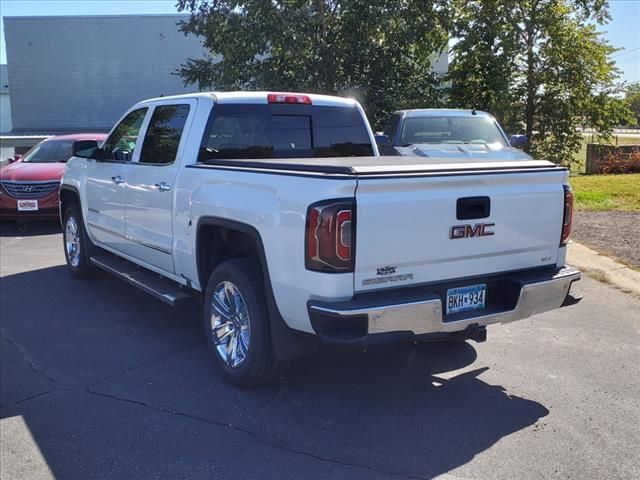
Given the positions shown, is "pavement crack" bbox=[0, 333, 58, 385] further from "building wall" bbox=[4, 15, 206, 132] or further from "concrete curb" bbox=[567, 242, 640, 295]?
"building wall" bbox=[4, 15, 206, 132]

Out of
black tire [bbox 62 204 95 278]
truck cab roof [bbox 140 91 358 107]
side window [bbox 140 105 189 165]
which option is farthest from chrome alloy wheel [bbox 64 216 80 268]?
truck cab roof [bbox 140 91 358 107]

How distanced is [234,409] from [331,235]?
4.73ft

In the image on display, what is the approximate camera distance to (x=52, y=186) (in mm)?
11484

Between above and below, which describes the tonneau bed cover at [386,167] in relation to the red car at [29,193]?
above

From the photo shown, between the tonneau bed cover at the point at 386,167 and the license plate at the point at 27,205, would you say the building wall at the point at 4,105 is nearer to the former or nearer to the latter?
the license plate at the point at 27,205

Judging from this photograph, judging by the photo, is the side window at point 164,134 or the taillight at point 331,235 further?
the side window at point 164,134

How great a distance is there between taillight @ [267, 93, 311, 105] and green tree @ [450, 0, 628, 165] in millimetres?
12198

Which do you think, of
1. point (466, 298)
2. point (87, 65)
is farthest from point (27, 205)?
point (87, 65)

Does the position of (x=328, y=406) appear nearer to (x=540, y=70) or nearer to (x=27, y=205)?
(x=27, y=205)

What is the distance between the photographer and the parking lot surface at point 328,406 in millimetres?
3521

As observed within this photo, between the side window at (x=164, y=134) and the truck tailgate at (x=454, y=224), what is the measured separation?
7.62 ft

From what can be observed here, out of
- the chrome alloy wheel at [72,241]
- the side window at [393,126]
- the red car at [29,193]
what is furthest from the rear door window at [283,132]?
the red car at [29,193]

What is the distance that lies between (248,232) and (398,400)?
1.50 metres

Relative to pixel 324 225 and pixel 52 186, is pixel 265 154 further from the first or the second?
pixel 52 186
